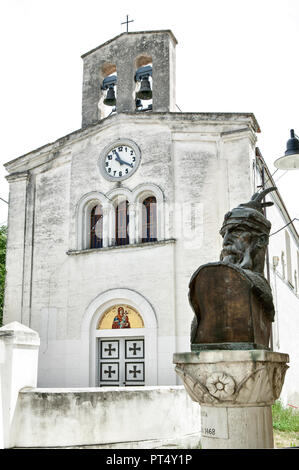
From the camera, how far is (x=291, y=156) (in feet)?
31.7

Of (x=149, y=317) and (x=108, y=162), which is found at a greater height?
(x=108, y=162)

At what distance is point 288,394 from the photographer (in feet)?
58.9

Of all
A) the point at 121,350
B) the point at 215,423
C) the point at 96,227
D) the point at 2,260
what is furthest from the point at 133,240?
the point at 2,260

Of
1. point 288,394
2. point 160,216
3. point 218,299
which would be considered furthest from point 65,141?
point 218,299

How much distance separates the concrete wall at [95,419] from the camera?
10430 mm

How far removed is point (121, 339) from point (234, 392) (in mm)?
10446

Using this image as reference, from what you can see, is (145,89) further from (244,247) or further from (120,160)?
(244,247)

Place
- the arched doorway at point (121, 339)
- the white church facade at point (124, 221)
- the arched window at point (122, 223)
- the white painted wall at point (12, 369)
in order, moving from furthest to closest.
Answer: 1. the arched window at point (122, 223)
2. the white church facade at point (124, 221)
3. the arched doorway at point (121, 339)
4. the white painted wall at point (12, 369)

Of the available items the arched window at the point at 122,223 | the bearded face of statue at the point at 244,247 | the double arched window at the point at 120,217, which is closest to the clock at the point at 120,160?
the double arched window at the point at 120,217

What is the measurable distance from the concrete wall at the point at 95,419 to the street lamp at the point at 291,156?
559 centimetres

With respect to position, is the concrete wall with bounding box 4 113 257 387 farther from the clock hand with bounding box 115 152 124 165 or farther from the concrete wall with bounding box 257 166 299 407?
the concrete wall with bounding box 257 166 299 407

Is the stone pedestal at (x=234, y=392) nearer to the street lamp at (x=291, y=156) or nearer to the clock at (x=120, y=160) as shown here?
the street lamp at (x=291, y=156)
